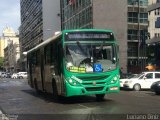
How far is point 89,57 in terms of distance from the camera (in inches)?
798

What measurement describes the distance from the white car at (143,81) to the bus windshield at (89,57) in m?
15.0

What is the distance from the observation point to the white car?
3497 centimetres

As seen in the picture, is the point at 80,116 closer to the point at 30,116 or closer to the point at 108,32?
the point at 30,116

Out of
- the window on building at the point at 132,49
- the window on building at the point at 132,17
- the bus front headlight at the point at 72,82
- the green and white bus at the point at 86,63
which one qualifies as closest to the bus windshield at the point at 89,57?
the green and white bus at the point at 86,63

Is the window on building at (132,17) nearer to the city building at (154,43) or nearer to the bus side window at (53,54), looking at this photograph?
the city building at (154,43)

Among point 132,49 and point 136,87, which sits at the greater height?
point 132,49

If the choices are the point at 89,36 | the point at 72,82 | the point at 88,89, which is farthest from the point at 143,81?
the point at 72,82

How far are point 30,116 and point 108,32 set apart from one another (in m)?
6.74

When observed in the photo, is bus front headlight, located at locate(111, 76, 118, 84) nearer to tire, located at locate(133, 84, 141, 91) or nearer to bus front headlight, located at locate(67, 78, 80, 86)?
bus front headlight, located at locate(67, 78, 80, 86)

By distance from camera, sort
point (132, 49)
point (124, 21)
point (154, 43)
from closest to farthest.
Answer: point (154, 43) → point (124, 21) → point (132, 49)

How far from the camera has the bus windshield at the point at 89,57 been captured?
66.1 feet

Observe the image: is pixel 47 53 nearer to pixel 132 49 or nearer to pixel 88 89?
pixel 88 89

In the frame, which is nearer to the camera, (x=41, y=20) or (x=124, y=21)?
(x=124, y=21)

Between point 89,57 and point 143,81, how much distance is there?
15854 millimetres
